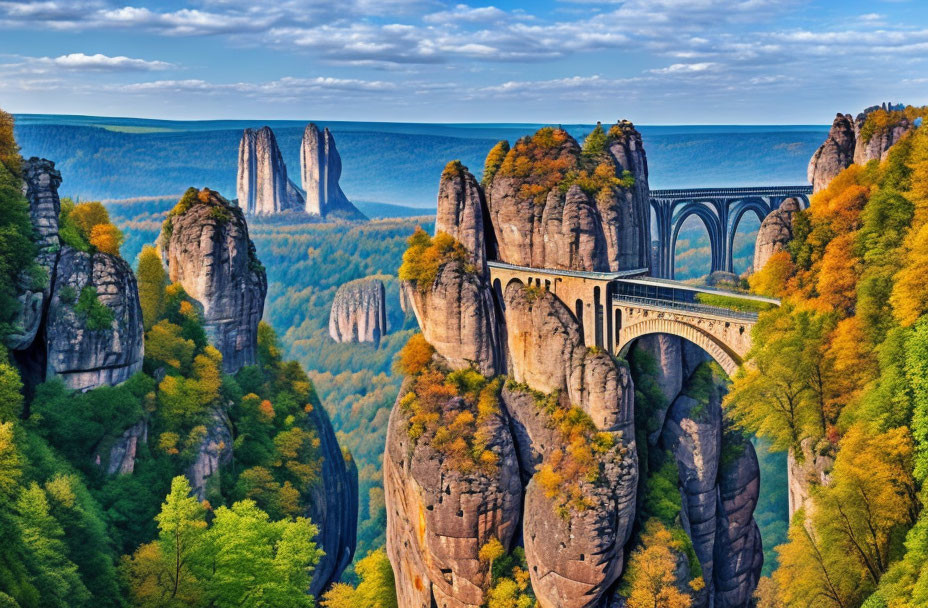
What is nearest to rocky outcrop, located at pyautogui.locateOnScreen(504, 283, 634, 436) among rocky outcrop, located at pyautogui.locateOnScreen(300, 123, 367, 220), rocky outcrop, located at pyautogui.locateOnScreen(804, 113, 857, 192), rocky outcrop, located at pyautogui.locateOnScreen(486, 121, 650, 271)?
rocky outcrop, located at pyautogui.locateOnScreen(486, 121, 650, 271)

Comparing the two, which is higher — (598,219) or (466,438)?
(598,219)

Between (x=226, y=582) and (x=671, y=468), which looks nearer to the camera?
(x=226, y=582)

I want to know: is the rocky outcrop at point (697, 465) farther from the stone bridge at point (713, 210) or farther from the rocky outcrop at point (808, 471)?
the stone bridge at point (713, 210)

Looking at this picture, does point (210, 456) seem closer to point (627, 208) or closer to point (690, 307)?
point (627, 208)

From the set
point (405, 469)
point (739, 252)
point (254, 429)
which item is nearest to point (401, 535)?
point (405, 469)

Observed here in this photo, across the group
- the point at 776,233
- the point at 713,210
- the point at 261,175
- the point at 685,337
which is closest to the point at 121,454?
the point at 685,337

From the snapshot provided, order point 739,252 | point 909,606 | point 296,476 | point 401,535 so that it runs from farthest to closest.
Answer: point 739,252 < point 296,476 < point 401,535 < point 909,606

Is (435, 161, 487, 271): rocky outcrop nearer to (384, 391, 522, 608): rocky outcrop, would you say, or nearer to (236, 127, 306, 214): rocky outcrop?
(384, 391, 522, 608): rocky outcrop

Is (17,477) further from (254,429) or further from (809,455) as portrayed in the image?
(809,455)
